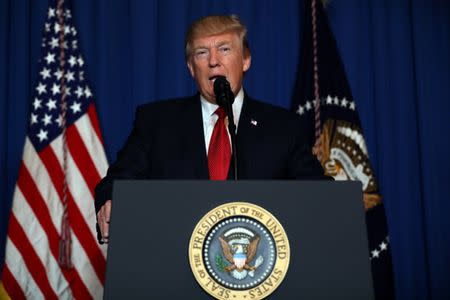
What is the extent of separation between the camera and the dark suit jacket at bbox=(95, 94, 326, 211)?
1879 mm

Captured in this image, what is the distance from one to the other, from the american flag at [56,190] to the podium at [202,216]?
2.04 meters

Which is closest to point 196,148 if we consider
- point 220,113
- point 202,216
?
point 220,113

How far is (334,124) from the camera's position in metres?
3.50

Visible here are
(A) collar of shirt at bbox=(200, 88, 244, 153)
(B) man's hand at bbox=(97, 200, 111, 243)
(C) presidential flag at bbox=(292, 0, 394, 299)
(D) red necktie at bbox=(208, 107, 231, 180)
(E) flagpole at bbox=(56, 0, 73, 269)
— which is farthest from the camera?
(C) presidential flag at bbox=(292, 0, 394, 299)

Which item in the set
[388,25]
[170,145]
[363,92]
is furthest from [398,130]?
[170,145]

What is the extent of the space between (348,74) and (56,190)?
77.6 inches

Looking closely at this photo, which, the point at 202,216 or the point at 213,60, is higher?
the point at 213,60

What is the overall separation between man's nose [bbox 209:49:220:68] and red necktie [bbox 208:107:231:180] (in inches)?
8.9

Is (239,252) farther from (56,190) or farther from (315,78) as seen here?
(315,78)

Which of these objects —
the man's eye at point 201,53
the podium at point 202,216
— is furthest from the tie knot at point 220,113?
the podium at point 202,216

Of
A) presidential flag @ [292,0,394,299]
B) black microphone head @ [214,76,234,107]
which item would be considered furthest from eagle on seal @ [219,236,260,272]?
presidential flag @ [292,0,394,299]

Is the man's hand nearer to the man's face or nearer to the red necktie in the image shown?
the red necktie

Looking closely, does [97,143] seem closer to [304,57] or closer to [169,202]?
[304,57]

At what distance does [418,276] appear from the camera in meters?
3.63
